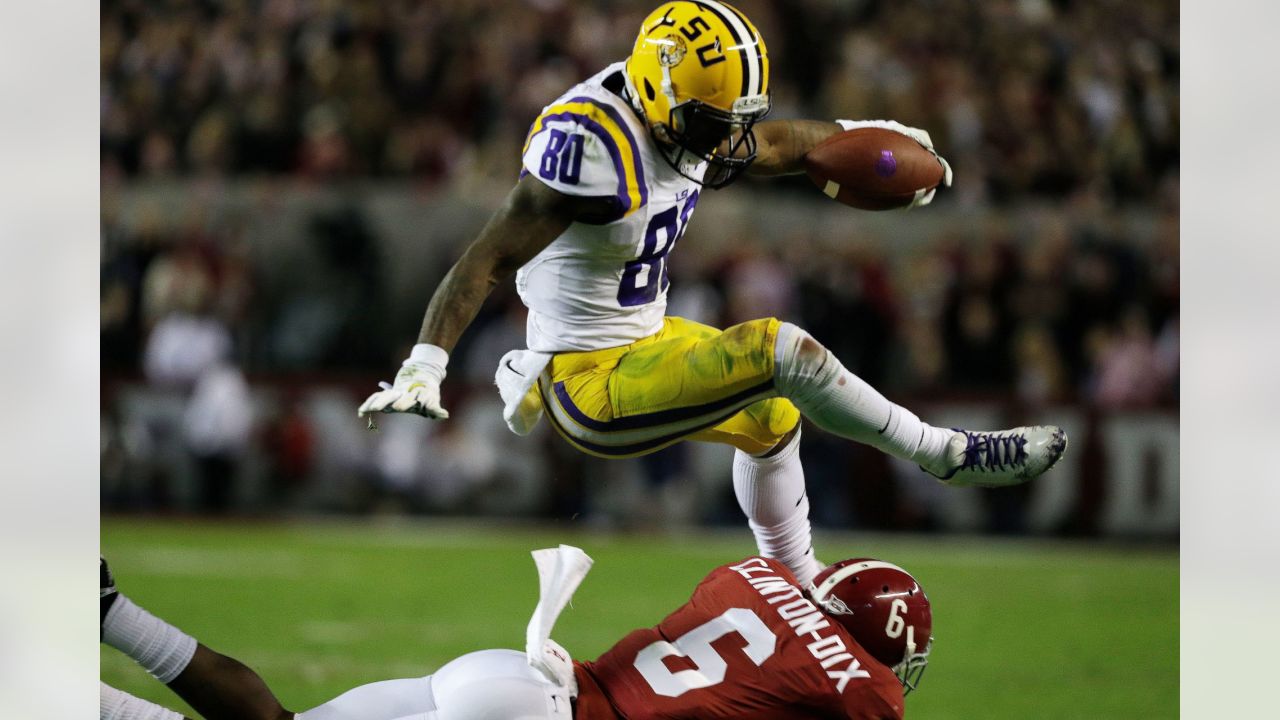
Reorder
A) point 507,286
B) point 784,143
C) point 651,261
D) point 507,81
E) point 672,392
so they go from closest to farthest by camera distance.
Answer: point 672,392
point 651,261
point 784,143
point 507,286
point 507,81

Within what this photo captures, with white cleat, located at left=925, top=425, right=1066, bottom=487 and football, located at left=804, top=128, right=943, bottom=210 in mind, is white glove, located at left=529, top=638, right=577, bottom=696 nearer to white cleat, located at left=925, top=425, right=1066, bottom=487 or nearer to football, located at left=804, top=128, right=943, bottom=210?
white cleat, located at left=925, top=425, right=1066, bottom=487

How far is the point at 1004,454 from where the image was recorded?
9.82ft

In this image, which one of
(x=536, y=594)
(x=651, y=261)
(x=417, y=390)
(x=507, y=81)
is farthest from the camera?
(x=507, y=81)

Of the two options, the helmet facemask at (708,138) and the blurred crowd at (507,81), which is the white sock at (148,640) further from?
the blurred crowd at (507,81)

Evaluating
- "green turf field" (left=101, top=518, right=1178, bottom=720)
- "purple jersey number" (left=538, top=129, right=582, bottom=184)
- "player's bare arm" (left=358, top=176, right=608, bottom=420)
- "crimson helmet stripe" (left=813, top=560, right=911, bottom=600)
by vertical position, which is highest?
"purple jersey number" (left=538, top=129, right=582, bottom=184)

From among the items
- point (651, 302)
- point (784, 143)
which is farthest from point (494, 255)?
point (784, 143)

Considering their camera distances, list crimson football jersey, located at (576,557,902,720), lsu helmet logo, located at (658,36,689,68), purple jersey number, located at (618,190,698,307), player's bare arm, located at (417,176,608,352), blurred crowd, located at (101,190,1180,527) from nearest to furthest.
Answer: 1. crimson football jersey, located at (576,557,902,720)
2. player's bare arm, located at (417,176,608,352)
3. lsu helmet logo, located at (658,36,689,68)
4. purple jersey number, located at (618,190,698,307)
5. blurred crowd, located at (101,190,1180,527)

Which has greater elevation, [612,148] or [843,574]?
[612,148]

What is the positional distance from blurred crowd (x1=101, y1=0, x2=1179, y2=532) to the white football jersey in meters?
4.57

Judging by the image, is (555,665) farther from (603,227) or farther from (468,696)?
(603,227)

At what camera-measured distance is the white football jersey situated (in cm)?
304

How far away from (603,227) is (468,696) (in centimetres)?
102

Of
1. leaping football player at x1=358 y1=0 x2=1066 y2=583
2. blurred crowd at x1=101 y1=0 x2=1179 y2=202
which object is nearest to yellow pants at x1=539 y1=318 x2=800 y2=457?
leaping football player at x1=358 y1=0 x2=1066 y2=583

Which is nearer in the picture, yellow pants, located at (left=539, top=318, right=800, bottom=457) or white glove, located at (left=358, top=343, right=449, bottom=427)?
white glove, located at (left=358, top=343, right=449, bottom=427)
